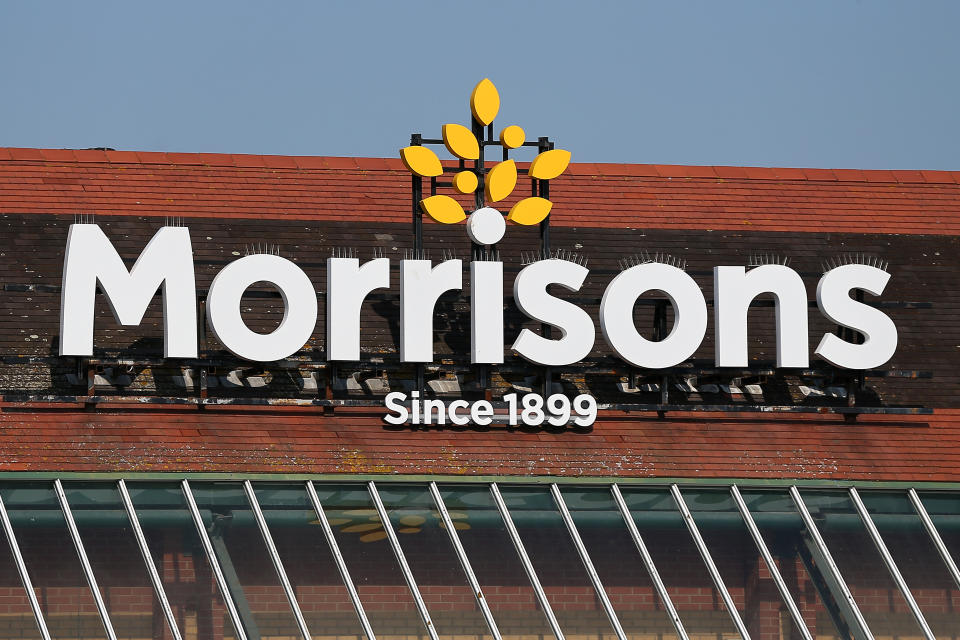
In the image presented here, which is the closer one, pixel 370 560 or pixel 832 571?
pixel 370 560

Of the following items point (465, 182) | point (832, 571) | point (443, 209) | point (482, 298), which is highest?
point (465, 182)

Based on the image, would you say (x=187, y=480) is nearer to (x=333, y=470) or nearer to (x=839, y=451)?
(x=333, y=470)

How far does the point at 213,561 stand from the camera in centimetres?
3031

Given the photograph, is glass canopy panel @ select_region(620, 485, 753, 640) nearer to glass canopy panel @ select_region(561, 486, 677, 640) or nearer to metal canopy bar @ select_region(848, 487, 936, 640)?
glass canopy panel @ select_region(561, 486, 677, 640)

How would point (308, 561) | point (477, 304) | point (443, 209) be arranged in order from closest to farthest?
point (308, 561) < point (477, 304) < point (443, 209)

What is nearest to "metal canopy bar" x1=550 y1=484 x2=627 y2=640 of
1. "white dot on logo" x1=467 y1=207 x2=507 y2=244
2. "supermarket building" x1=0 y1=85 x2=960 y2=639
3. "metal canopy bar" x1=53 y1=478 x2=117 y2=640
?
"supermarket building" x1=0 y1=85 x2=960 y2=639

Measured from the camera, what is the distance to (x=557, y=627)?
30.3 meters

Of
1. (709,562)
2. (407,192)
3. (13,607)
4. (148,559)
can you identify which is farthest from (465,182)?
(13,607)

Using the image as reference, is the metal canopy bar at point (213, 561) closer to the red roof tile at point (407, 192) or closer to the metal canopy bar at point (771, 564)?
the red roof tile at point (407, 192)

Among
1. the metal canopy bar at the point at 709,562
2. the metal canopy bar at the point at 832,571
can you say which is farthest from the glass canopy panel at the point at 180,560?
the metal canopy bar at the point at 832,571

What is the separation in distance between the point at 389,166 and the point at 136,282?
7209mm

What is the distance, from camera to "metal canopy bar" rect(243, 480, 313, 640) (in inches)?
1175

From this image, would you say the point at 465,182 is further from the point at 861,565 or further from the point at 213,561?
the point at 861,565

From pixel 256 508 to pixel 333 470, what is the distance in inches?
73.0
